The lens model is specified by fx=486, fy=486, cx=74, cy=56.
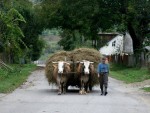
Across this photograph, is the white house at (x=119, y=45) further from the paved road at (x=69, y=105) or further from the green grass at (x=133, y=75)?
the paved road at (x=69, y=105)

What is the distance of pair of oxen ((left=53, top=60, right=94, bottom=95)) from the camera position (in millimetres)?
23656

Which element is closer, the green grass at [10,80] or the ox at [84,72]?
the ox at [84,72]

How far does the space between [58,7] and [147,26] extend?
14.8 m

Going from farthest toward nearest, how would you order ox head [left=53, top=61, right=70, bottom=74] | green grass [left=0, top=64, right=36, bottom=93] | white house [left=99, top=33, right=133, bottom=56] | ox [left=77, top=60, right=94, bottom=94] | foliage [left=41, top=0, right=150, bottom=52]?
white house [left=99, top=33, right=133, bottom=56] < foliage [left=41, top=0, right=150, bottom=52] < green grass [left=0, top=64, right=36, bottom=93] < ox [left=77, top=60, right=94, bottom=94] < ox head [left=53, top=61, right=70, bottom=74]

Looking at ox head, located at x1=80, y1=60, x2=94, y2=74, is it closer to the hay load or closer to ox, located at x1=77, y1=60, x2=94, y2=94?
ox, located at x1=77, y1=60, x2=94, y2=94

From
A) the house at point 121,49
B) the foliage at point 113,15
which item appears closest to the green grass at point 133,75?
the foliage at point 113,15

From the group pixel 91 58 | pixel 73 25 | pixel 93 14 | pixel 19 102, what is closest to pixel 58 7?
pixel 73 25

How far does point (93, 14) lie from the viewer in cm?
5053

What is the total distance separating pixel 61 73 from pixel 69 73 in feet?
1.73

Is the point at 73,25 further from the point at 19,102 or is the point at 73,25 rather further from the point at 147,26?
the point at 19,102

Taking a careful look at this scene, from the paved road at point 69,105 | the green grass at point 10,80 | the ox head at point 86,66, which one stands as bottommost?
the paved road at point 69,105

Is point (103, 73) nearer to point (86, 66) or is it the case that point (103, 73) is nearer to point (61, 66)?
point (86, 66)

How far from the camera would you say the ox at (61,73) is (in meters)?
23.6

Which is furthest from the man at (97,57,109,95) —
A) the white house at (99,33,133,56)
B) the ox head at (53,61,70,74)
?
the white house at (99,33,133,56)
